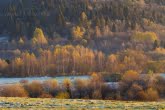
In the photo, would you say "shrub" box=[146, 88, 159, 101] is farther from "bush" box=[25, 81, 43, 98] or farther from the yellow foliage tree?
the yellow foliage tree

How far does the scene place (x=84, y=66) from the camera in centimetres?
12538

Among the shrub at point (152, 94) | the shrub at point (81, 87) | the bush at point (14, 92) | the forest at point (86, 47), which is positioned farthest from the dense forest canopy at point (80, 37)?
the bush at point (14, 92)

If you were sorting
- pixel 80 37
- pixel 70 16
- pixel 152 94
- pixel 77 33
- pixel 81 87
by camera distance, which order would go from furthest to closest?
pixel 70 16
pixel 80 37
pixel 77 33
pixel 81 87
pixel 152 94

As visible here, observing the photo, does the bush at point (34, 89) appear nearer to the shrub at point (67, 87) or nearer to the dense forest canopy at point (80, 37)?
the shrub at point (67, 87)

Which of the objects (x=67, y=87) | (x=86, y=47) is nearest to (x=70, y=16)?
(x=86, y=47)

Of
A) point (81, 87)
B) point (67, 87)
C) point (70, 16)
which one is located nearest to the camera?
point (67, 87)

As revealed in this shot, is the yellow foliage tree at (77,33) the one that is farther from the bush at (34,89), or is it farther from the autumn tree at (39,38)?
the bush at (34,89)

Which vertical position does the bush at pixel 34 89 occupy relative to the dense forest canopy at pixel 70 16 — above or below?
below

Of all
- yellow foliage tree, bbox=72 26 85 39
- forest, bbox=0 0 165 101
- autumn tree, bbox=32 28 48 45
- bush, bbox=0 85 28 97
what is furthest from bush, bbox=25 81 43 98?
yellow foliage tree, bbox=72 26 85 39

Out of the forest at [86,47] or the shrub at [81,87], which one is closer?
the shrub at [81,87]

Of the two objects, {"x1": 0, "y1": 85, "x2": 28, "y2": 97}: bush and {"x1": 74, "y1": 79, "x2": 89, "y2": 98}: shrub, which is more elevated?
{"x1": 0, "y1": 85, "x2": 28, "y2": 97}: bush

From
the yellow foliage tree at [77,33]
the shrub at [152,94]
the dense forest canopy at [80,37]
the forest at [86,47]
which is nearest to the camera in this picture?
the shrub at [152,94]

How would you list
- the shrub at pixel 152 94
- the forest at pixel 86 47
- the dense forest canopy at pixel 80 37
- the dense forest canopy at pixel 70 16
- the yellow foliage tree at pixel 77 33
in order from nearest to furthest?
the shrub at pixel 152 94, the forest at pixel 86 47, the dense forest canopy at pixel 80 37, the yellow foliage tree at pixel 77 33, the dense forest canopy at pixel 70 16

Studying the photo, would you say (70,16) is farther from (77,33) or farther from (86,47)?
(86,47)
